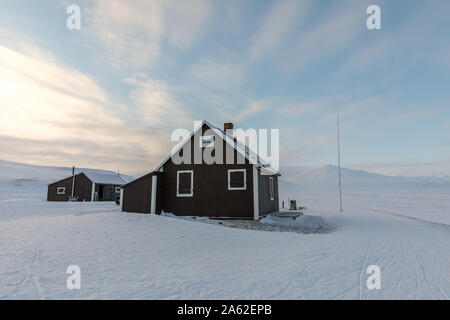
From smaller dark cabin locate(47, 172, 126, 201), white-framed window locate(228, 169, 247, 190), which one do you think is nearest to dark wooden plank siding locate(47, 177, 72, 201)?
smaller dark cabin locate(47, 172, 126, 201)

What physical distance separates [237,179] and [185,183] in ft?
12.4

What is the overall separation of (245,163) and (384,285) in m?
11.2

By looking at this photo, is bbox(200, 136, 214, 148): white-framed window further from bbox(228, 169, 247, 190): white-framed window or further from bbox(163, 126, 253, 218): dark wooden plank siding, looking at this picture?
bbox(228, 169, 247, 190): white-framed window

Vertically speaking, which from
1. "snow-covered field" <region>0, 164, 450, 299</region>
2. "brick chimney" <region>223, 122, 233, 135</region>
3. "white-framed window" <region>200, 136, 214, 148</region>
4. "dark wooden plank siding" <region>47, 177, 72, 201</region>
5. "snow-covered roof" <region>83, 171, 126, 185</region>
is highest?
"brick chimney" <region>223, 122, 233, 135</region>

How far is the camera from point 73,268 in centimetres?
537

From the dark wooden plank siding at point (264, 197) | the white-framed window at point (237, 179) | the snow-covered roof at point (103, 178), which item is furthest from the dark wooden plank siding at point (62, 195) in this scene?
the dark wooden plank siding at point (264, 197)

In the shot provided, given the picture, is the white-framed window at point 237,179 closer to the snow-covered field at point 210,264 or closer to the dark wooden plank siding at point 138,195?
the snow-covered field at point 210,264

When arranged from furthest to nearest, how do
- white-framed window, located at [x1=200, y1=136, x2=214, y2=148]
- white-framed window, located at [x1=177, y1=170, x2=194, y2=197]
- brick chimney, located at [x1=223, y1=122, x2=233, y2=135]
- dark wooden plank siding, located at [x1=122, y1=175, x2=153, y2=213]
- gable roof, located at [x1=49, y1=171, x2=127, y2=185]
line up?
gable roof, located at [x1=49, y1=171, x2=127, y2=185] < brick chimney, located at [x1=223, y1=122, x2=233, y2=135] < dark wooden plank siding, located at [x1=122, y1=175, x2=153, y2=213] < white-framed window, located at [x1=177, y1=170, x2=194, y2=197] < white-framed window, located at [x1=200, y1=136, x2=214, y2=148]

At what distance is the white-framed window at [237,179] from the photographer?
609 inches

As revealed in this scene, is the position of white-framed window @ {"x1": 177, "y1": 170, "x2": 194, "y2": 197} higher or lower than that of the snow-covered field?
higher

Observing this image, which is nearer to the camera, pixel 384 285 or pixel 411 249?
pixel 384 285

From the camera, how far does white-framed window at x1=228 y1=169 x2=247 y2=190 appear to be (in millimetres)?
15477
